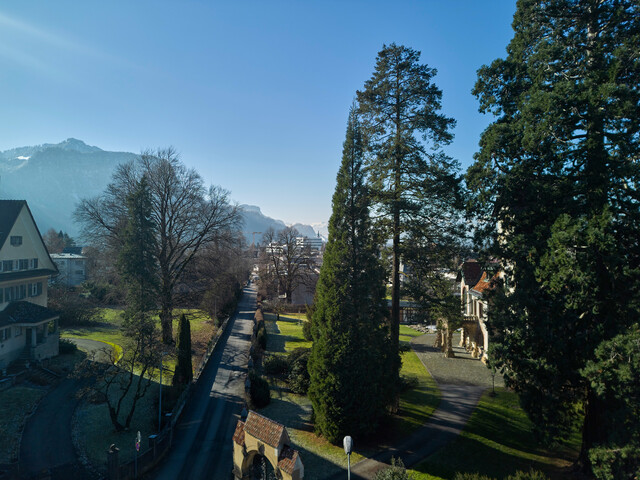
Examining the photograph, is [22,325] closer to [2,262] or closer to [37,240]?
[2,262]

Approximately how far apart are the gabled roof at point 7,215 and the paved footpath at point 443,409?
98.5 ft

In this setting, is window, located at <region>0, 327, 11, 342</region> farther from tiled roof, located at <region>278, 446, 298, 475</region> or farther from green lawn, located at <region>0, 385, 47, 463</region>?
tiled roof, located at <region>278, 446, 298, 475</region>

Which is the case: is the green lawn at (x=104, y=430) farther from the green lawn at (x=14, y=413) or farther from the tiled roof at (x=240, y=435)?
the tiled roof at (x=240, y=435)

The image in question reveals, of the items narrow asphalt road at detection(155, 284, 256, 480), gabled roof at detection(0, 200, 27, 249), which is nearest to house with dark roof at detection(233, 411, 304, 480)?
narrow asphalt road at detection(155, 284, 256, 480)

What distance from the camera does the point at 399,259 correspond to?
19.5m

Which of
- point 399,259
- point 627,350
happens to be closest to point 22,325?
point 399,259

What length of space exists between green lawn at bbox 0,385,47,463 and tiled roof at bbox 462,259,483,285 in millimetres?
33682

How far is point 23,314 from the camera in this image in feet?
90.9

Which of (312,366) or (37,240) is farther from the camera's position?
(37,240)

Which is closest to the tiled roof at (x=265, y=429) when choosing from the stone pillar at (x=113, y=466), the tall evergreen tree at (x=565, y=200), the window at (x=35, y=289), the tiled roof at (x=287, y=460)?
the tiled roof at (x=287, y=460)

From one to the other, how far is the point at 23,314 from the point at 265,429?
26.0 m

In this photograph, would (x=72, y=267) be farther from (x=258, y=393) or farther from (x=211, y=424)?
(x=258, y=393)

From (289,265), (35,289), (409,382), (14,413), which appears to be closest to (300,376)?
(409,382)

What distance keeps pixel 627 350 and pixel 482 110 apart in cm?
1036
